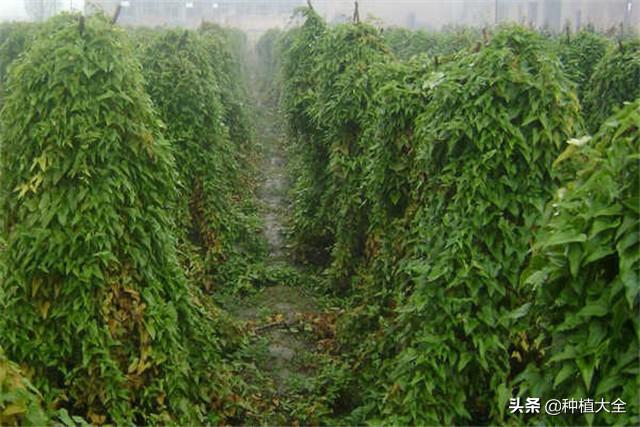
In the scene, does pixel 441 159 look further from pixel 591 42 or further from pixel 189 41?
pixel 591 42

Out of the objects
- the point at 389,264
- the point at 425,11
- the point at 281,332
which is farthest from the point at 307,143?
the point at 425,11

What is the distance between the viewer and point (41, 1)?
59.1ft

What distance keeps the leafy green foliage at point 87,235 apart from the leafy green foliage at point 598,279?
2.23 m

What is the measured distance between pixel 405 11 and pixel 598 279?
14.4 m

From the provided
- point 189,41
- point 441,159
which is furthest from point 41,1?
point 441,159

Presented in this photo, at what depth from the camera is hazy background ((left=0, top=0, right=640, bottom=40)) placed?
11352mm

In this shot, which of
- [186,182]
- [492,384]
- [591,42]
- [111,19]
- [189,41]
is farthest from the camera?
[591,42]

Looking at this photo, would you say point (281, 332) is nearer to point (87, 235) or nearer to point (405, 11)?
point (87, 235)

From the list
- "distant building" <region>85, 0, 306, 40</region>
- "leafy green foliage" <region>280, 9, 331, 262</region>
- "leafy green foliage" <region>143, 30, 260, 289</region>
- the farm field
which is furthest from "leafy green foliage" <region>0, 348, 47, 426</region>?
"distant building" <region>85, 0, 306, 40</region>

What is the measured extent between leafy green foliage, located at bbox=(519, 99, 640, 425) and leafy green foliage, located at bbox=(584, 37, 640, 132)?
15.9 feet

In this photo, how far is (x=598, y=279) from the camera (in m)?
2.06

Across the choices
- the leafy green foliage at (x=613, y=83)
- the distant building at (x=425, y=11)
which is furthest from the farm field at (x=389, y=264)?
the leafy green foliage at (x=613, y=83)

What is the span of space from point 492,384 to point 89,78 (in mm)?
2392

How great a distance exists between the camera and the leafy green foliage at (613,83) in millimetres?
6734
